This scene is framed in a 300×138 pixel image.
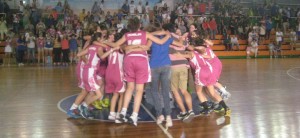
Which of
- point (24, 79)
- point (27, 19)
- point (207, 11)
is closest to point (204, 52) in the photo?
point (24, 79)

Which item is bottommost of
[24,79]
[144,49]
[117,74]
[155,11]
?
[24,79]

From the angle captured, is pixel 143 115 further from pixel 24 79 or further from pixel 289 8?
pixel 289 8

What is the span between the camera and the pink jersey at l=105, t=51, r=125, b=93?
22.1 ft

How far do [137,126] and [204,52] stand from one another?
6.11 feet

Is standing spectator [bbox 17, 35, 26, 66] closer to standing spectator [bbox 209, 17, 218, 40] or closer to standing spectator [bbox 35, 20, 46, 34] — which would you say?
standing spectator [bbox 35, 20, 46, 34]

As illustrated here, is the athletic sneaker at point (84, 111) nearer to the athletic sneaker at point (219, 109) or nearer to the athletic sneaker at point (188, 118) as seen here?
the athletic sneaker at point (188, 118)

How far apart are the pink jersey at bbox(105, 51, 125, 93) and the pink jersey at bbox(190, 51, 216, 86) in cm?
133

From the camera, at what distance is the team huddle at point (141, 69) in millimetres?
6164

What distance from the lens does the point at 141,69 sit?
242 inches

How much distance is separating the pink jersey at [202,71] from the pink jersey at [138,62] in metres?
1.21

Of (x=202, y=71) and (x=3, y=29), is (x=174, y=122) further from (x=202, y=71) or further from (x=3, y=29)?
(x=3, y=29)

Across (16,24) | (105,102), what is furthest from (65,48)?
(105,102)

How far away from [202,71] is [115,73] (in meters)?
1.54

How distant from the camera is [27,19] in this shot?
21609mm
